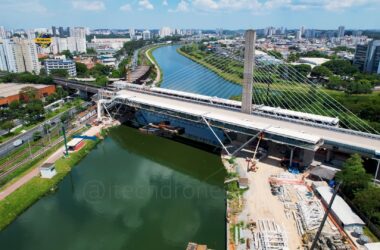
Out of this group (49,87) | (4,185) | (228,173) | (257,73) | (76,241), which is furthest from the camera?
(257,73)

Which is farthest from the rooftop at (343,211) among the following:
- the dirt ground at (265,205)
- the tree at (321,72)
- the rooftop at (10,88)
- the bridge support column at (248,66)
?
the tree at (321,72)

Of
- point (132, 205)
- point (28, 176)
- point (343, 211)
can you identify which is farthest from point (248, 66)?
point (28, 176)

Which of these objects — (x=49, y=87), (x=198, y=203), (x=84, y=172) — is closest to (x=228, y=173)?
(x=198, y=203)

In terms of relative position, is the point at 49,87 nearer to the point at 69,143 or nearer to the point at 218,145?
the point at 69,143

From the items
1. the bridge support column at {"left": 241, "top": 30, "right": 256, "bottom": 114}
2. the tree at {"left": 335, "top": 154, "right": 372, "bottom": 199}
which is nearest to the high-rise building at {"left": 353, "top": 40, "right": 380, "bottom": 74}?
the bridge support column at {"left": 241, "top": 30, "right": 256, "bottom": 114}

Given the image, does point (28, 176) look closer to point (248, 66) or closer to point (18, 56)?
point (248, 66)

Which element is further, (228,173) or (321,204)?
(228,173)

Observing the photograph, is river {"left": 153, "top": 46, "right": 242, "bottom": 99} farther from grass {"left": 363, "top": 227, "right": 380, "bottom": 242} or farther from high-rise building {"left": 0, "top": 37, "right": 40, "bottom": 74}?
grass {"left": 363, "top": 227, "right": 380, "bottom": 242}

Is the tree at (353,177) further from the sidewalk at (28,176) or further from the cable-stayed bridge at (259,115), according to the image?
the sidewalk at (28,176)
